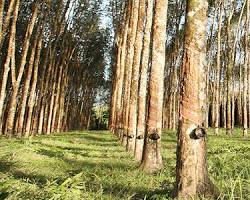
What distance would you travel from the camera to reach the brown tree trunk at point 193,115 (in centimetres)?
646

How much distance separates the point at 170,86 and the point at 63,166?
94.4 ft

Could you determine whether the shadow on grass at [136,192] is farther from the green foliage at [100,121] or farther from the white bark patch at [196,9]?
the green foliage at [100,121]

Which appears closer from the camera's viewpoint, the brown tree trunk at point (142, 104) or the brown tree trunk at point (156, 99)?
the brown tree trunk at point (156, 99)

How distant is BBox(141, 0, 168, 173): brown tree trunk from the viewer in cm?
1073

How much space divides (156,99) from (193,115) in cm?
432

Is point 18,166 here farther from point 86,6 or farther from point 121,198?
point 86,6

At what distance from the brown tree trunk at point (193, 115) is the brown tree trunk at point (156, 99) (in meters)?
4.04

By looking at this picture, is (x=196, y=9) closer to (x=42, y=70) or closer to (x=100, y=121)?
(x=42, y=70)

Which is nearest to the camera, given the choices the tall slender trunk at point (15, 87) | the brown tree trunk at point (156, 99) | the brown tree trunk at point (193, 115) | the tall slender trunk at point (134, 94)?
the brown tree trunk at point (193, 115)

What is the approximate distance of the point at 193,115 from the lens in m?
6.57

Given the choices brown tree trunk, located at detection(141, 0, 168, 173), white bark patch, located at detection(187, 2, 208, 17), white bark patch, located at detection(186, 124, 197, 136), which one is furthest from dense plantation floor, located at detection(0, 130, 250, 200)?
white bark patch, located at detection(187, 2, 208, 17)

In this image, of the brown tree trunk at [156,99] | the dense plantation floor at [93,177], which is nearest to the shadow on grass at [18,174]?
the dense plantation floor at [93,177]

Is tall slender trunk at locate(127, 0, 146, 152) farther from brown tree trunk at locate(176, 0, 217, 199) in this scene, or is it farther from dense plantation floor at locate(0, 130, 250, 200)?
brown tree trunk at locate(176, 0, 217, 199)

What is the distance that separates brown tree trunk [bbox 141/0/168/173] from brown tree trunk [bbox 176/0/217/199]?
4.04 m
